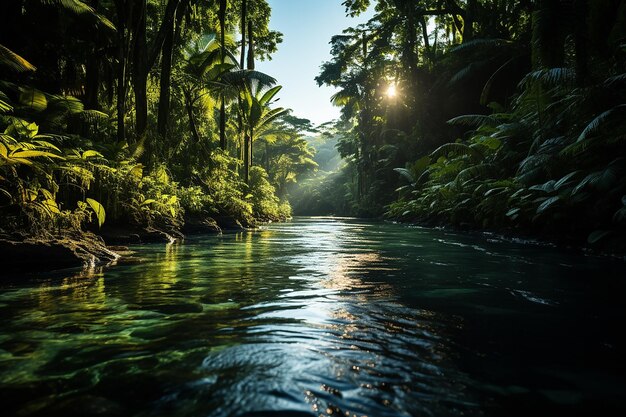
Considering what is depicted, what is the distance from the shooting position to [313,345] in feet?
7.02

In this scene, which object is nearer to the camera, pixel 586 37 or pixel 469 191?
pixel 586 37

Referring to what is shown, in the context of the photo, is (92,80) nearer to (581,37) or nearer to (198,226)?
(198,226)

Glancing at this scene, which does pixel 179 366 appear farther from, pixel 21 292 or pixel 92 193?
pixel 92 193

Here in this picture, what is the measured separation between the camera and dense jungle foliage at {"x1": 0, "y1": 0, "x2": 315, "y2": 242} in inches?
221

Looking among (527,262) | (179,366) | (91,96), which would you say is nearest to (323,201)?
(91,96)

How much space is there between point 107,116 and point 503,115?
11.5m

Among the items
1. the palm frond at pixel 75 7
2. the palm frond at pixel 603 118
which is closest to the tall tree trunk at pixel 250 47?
the palm frond at pixel 75 7

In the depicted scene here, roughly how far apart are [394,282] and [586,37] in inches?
253

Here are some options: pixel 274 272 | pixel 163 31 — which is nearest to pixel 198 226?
pixel 163 31

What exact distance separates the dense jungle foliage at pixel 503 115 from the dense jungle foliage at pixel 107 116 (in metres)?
7.54

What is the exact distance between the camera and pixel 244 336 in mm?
2285

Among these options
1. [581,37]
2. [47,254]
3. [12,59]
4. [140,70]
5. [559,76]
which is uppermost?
[140,70]

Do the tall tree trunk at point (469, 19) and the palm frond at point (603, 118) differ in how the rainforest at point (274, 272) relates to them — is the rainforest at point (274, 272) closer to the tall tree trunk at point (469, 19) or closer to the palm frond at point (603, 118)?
the palm frond at point (603, 118)

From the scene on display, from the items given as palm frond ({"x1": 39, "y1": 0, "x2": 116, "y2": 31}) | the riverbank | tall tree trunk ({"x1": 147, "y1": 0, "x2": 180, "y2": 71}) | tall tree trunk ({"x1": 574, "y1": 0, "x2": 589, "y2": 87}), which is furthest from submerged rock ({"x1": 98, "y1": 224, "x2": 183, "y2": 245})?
tall tree trunk ({"x1": 574, "y1": 0, "x2": 589, "y2": 87})
